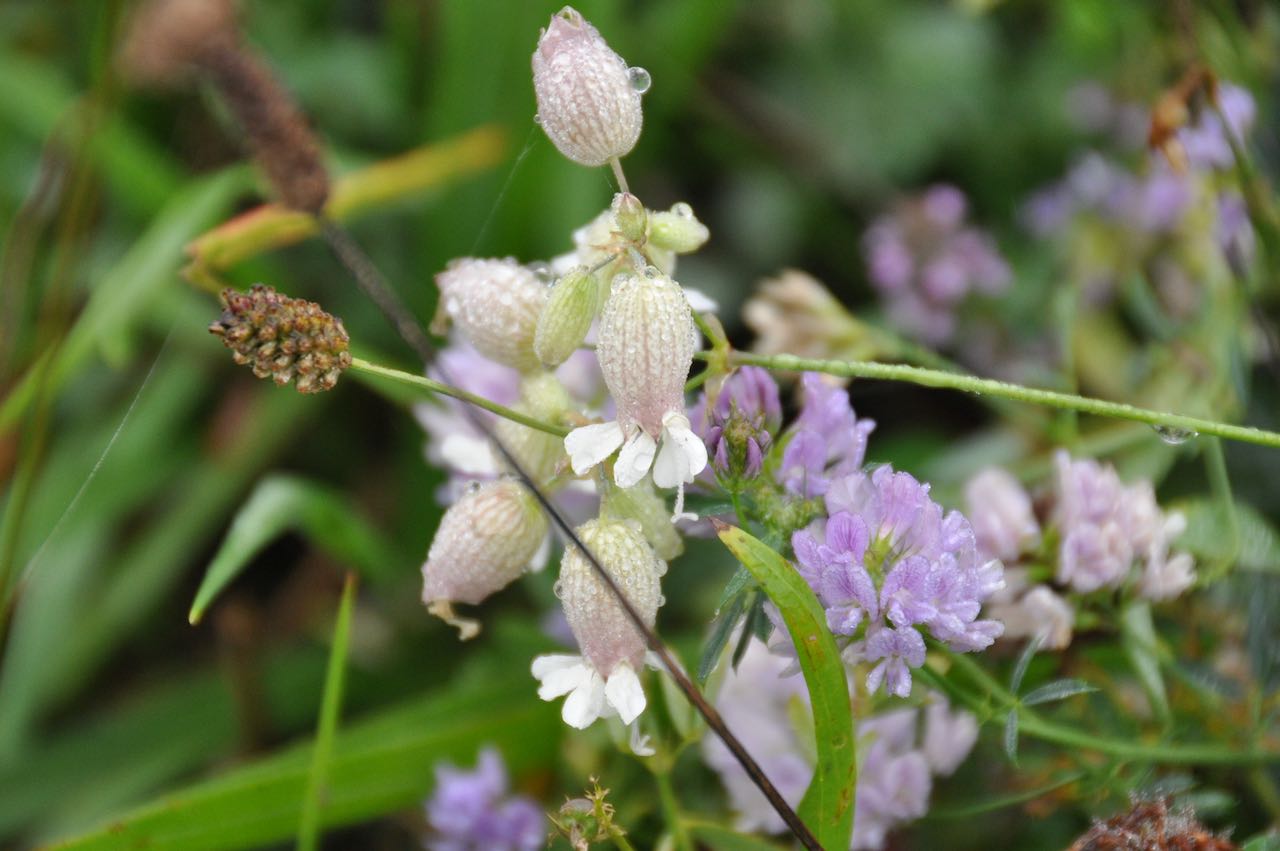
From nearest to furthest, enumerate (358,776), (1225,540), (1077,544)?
(1077,544) < (1225,540) < (358,776)

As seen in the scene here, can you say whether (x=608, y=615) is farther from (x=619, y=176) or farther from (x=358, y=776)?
(x=358, y=776)

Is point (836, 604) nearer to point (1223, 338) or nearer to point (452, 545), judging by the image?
point (452, 545)

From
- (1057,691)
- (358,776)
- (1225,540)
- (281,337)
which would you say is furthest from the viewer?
(358,776)

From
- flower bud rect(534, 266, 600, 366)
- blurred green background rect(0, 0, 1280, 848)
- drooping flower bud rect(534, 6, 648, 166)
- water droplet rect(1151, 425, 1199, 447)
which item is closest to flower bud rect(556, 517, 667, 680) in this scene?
flower bud rect(534, 266, 600, 366)

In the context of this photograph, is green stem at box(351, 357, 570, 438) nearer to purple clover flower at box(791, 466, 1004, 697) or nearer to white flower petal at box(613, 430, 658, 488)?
white flower petal at box(613, 430, 658, 488)

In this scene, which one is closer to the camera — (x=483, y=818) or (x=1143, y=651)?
(x=1143, y=651)

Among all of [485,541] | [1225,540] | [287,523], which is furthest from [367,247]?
[1225,540]

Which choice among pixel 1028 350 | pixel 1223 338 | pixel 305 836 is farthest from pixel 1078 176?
pixel 305 836
